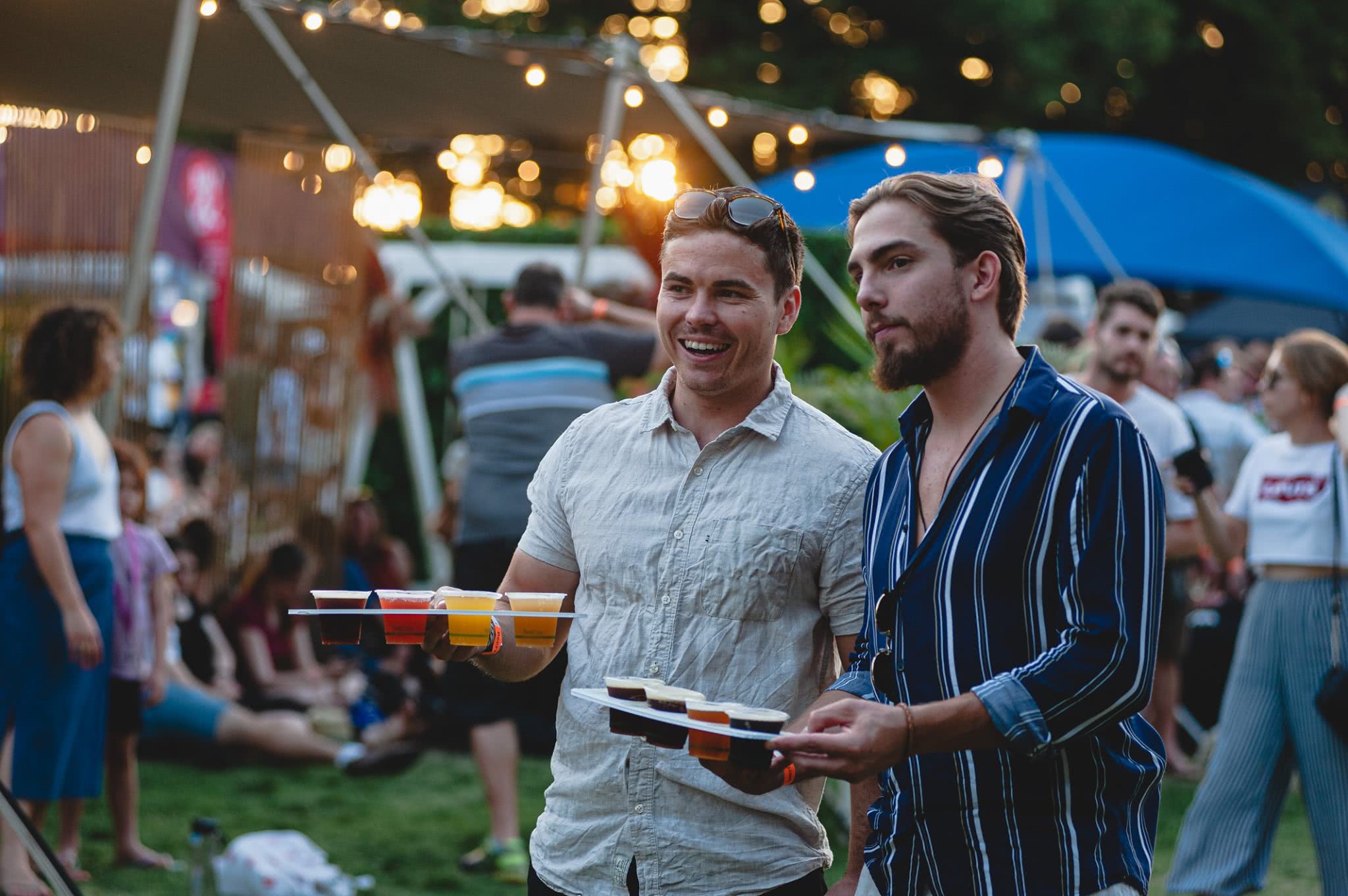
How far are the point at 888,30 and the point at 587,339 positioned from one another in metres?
17.3

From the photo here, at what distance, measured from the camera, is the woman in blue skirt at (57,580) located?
5117 millimetres

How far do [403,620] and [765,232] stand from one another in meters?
0.88

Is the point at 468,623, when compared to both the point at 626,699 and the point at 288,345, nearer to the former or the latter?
the point at 626,699

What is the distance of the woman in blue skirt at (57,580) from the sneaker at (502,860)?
1.45 metres

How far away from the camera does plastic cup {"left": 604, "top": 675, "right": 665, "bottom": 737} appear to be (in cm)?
214

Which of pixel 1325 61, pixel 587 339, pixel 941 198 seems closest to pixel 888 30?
pixel 1325 61

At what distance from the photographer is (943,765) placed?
216 centimetres

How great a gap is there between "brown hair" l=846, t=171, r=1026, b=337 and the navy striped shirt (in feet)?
0.53

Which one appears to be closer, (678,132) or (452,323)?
(678,132)

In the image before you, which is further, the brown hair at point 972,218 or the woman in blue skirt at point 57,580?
the woman in blue skirt at point 57,580

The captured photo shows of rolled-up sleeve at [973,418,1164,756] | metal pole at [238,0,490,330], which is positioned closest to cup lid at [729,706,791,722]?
rolled-up sleeve at [973,418,1164,756]

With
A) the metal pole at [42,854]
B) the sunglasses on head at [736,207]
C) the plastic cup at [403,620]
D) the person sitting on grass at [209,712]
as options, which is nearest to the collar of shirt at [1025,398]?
the sunglasses on head at [736,207]

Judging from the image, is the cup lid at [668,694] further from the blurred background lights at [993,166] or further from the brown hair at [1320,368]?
the blurred background lights at [993,166]

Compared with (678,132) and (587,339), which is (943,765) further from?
(678,132)
